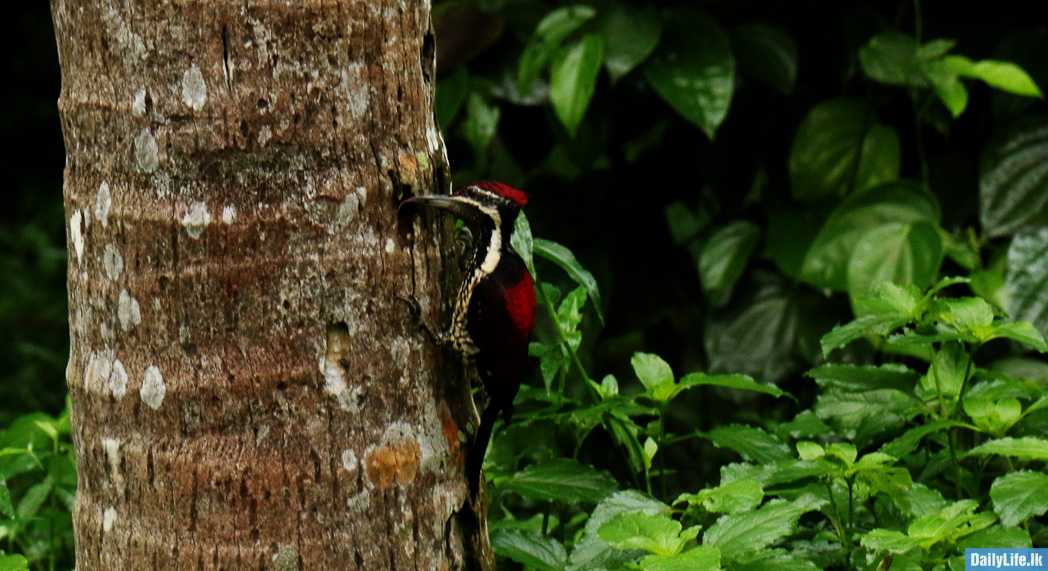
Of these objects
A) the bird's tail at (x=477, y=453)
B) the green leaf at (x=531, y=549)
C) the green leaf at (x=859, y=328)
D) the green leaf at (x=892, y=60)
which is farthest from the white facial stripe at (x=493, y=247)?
the green leaf at (x=892, y=60)

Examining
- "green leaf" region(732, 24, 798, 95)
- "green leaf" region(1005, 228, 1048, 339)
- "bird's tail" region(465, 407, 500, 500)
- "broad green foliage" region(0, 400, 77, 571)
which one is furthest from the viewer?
"green leaf" region(732, 24, 798, 95)

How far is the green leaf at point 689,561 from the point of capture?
149 cm

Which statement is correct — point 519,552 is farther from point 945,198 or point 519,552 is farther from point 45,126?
point 45,126

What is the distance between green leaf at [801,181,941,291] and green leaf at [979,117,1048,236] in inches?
6.8

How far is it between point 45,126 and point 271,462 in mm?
7555

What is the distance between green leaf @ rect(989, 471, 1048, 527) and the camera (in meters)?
1.67

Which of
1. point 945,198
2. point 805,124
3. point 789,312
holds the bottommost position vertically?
point 789,312

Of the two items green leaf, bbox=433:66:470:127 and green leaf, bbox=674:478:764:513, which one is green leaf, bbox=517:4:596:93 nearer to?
green leaf, bbox=433:66:470:127

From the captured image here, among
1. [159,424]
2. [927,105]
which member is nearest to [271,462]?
[159,424]

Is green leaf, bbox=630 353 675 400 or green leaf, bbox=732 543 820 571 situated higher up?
green leaf, bbox=630 353 675 400

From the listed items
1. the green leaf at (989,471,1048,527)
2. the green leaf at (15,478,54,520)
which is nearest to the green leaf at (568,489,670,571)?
the green leaf at (989,471,1048,527)

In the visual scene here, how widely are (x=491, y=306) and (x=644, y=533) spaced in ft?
1.47

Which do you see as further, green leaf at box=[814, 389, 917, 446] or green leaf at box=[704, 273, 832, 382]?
green leaf at box=[704, 273, 832, 382]

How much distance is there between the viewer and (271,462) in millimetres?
1611
